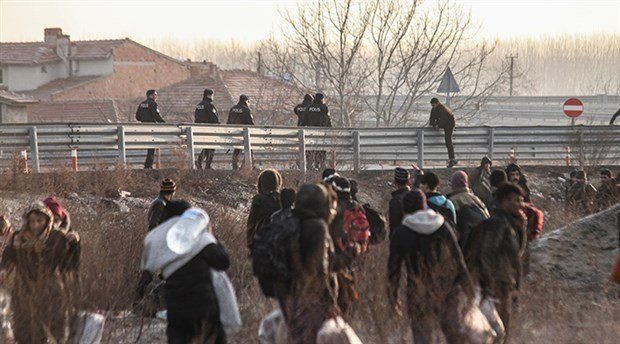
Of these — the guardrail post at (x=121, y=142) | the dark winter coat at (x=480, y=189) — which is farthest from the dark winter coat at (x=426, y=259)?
the guardrail post at (x=121, y=142)

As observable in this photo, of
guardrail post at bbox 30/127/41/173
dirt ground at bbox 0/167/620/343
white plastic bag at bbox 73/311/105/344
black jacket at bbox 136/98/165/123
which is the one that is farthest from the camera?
black jacket at bbox 136/98/165/123

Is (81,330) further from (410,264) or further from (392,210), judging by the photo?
(392,210)

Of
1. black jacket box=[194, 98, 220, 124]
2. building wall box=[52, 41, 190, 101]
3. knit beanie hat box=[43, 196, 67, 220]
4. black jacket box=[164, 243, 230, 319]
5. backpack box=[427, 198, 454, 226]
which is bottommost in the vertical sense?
black jacket box=[164, 243, 230, 319]

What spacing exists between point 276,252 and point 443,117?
19.3 meters

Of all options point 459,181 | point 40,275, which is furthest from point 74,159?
point 40,275

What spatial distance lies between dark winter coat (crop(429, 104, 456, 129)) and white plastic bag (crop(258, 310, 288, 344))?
18.8m

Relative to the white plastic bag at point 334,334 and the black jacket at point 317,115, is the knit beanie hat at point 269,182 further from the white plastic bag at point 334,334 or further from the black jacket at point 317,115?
the black jacket at point 317,115

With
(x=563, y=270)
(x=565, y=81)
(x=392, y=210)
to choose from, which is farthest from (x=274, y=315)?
(x=565, y=81)

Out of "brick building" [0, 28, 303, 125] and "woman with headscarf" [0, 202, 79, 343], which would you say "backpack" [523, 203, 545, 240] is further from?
"brick building" [0, 28, 303, 125]

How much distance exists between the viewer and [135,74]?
287 feet

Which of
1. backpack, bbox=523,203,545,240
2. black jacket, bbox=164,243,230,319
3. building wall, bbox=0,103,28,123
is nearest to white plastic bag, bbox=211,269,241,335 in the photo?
A: black jacket, bbox=164,243,230,319

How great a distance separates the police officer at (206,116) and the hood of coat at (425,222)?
16405mm

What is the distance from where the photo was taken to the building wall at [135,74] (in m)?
85.1

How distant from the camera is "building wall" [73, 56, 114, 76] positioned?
86250 millimetres
